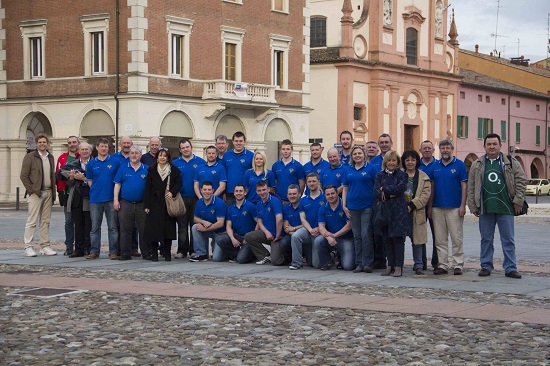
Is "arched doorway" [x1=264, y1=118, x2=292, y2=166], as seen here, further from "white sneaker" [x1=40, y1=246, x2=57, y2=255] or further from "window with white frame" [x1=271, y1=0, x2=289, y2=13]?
"white sneaker" [x1=40, y1=246, x2=57, y2=255]

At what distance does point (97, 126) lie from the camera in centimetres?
4381

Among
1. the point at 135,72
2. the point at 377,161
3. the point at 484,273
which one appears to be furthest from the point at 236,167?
the point at 135,72

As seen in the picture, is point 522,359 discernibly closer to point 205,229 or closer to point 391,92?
point 205,229

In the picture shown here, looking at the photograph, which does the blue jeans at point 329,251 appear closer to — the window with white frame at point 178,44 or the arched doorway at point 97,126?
the arched doorway at point 97,126

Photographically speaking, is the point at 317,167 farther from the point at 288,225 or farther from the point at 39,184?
the point at 39,184

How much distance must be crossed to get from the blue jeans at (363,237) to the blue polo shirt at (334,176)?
89cm

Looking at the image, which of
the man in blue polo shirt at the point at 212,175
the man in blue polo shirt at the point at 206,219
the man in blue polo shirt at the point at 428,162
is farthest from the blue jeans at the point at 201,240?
the man in blue polo shirt at the point at 428,162

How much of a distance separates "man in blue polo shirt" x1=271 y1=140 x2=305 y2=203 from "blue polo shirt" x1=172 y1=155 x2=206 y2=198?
1332mm

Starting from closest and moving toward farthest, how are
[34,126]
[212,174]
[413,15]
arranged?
[212,174] → [34,126] → [413,15]

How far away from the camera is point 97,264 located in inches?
666

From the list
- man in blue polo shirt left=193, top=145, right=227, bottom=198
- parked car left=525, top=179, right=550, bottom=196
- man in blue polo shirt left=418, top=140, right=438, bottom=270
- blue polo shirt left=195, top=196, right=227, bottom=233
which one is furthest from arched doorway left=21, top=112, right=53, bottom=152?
parked car left=525, top=179, right=550, bottom=196

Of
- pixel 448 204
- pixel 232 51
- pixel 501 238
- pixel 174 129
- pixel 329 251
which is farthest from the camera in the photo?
pixel 232 51

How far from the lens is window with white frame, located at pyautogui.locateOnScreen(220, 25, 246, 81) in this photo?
46562 mm

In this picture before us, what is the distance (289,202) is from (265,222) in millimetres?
510
